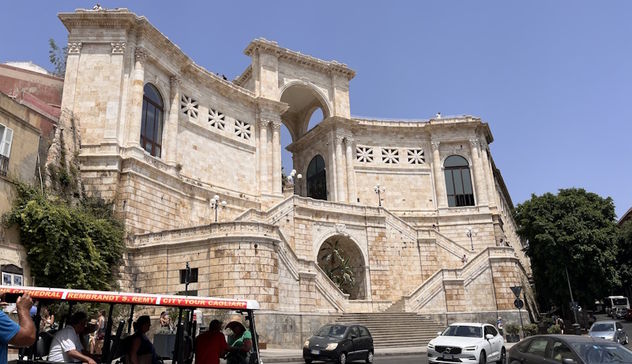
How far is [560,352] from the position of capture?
870cm

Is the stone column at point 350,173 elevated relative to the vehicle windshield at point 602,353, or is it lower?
elevated

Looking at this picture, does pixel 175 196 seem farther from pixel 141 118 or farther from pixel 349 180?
pixel 349 180

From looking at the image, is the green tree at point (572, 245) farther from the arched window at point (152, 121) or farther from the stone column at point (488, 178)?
the arched window at point (152, 121)

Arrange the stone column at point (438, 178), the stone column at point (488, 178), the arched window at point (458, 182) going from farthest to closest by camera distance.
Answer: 1. the arched window at point (458, 182)
2. the stone column at point (438, 178)
3. the stone column at point (488, 178)

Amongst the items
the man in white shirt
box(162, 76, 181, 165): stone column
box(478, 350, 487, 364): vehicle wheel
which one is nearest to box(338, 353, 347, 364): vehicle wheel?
box(478, 350, 487, 364): vehicle wheel

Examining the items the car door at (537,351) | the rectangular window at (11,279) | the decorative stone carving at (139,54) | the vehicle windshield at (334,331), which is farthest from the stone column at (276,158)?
the car door at (537,351)

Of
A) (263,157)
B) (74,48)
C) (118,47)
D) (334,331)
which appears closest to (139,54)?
(118,47)

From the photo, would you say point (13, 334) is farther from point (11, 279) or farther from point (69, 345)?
point (11, 279)

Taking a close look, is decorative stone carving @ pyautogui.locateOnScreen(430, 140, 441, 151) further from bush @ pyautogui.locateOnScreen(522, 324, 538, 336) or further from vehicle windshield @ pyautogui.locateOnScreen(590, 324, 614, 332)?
vehicle windshield @ pyautogui.locateOnScreen(590, 324, 614, 332)

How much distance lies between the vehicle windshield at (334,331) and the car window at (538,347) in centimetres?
720

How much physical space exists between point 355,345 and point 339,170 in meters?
24.7

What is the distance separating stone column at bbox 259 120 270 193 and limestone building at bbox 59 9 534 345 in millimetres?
106

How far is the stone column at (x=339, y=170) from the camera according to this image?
129 feet

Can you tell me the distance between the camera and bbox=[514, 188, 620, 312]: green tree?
36.4 m
